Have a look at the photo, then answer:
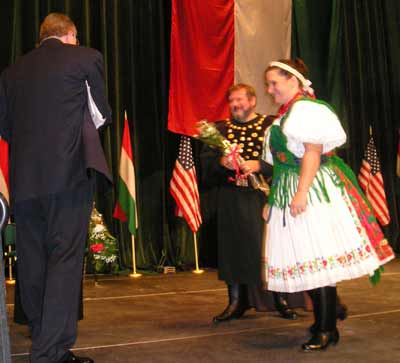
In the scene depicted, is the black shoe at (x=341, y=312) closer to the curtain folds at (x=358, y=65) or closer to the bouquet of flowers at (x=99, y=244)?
the bouquet of flowers at (x=99, y=244)

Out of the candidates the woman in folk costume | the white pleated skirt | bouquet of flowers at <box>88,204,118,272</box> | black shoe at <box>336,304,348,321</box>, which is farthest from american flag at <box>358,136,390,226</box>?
the white pleated skirt

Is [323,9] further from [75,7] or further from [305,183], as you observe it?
[305,183]

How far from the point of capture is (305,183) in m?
3.04

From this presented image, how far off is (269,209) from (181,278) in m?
3.27

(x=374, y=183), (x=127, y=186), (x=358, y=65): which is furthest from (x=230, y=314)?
(x=358, y=65)

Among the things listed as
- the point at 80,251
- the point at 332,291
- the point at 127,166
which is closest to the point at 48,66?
the point at 80,251

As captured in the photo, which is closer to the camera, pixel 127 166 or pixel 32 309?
pixel 32 309

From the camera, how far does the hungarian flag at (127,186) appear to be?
6625mm

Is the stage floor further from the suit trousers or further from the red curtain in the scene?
the red curtain

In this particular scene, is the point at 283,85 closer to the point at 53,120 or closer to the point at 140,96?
the point at 53,120

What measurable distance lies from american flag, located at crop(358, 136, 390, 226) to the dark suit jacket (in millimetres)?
5631

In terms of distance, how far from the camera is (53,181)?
2775 millimetres

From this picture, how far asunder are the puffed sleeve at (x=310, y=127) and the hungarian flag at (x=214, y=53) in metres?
3.74

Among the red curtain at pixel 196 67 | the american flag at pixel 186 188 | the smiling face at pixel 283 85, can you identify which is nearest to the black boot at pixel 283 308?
the smiling face at pixel 283 85
